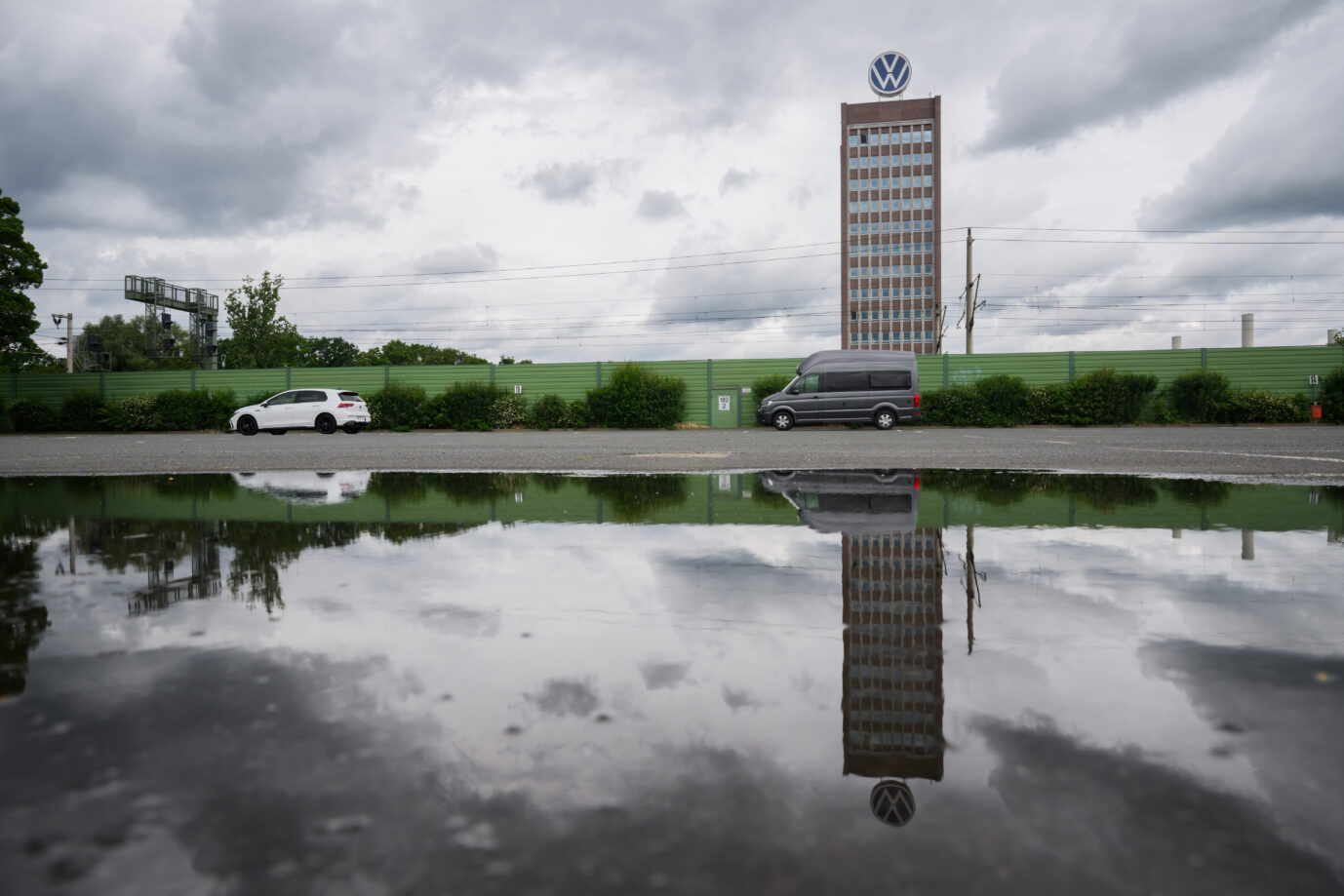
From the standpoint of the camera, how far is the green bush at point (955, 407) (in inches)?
1091

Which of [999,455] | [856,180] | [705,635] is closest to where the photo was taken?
[705,635]

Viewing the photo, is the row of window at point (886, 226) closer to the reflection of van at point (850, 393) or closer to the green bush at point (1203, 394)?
the green bush at point (1203, 394)

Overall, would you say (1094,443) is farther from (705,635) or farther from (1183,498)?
(705,635)

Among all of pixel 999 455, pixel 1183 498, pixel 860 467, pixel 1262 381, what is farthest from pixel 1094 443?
pixel 1262 381

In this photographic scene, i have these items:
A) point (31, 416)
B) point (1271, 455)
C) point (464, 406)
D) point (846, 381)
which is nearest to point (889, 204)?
point (846, 381)

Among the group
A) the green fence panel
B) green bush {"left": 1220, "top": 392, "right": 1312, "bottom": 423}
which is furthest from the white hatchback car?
green bush {"left": 1220, "top": 392, "right": 1312, "bottom": 423}

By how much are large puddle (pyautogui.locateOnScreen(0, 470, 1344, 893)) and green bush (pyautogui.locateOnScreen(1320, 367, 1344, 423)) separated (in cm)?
2916

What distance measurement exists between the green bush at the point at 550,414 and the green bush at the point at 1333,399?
25.8m

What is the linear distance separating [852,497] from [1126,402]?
80.8 ft

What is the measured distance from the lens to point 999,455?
12.6 meters

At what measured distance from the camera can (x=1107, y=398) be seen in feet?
89.9

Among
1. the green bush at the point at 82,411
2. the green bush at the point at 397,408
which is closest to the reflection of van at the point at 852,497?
the green bush at the point at 397,408

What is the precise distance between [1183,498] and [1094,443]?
9.78 m

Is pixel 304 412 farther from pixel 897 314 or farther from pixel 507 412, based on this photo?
pixel 897 314
